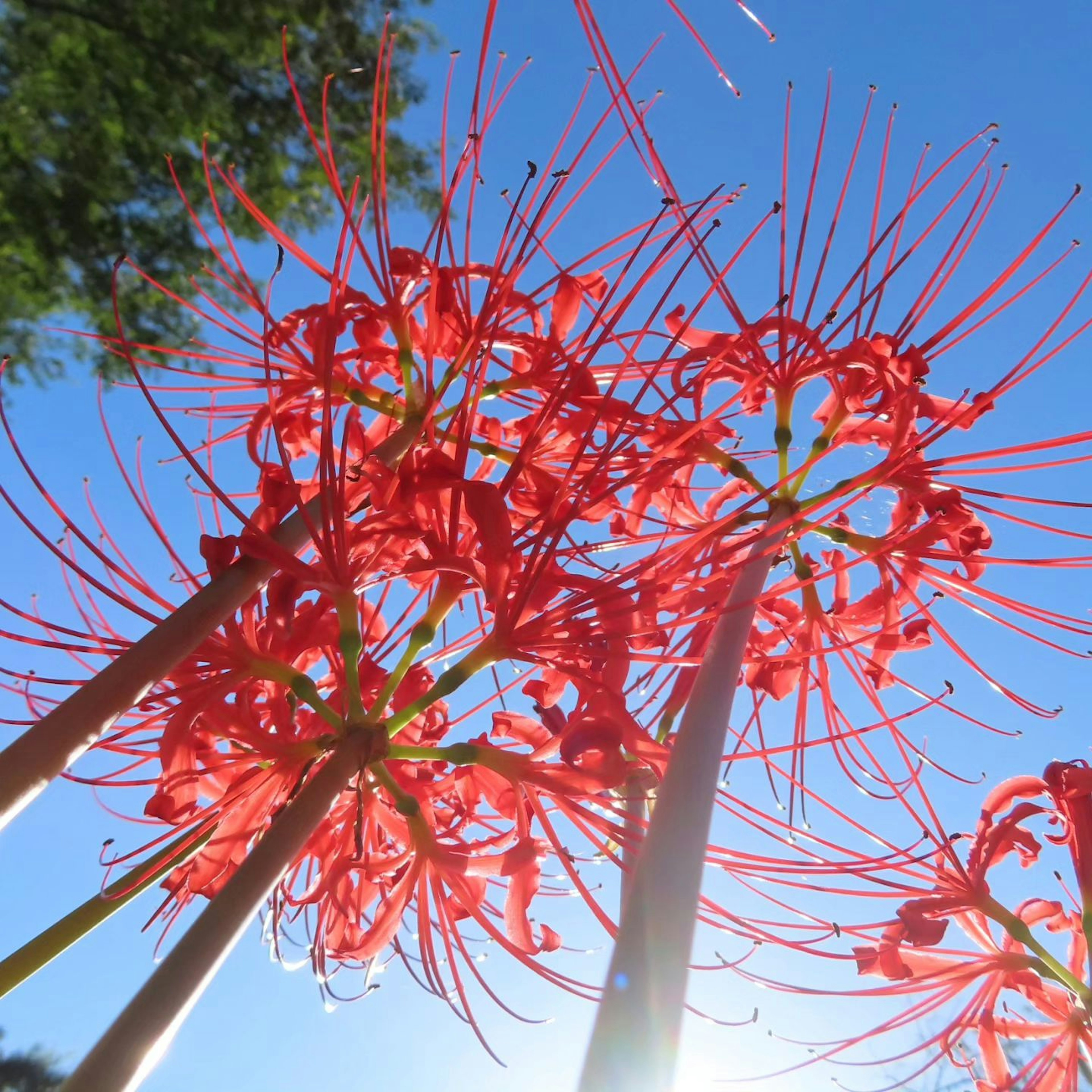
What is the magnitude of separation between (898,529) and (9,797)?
1.08 metres

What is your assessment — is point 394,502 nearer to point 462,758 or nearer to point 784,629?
point 462,758

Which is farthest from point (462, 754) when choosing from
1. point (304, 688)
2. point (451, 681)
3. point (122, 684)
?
point (122, 684)

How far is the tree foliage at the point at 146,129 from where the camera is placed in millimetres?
3529

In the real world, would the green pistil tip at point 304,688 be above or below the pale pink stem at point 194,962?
above

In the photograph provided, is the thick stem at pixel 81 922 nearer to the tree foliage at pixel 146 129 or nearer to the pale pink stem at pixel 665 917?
the pale pink stem at pixel 665 917

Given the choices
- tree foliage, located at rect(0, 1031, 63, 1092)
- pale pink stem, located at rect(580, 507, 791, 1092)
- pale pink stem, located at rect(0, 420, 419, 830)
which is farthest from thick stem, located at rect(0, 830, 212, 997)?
tree foliage, located at rect(0, 1031, 63, 1092)

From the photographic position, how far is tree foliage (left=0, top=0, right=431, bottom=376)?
11.6 ft

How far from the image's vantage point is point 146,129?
3.59m

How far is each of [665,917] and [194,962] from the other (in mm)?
345

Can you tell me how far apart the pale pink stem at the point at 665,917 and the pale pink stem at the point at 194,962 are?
290mm

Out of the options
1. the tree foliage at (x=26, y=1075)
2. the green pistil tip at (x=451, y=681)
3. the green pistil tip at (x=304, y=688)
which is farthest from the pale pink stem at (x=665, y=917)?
the tree foliage at (x=26, y=1075)

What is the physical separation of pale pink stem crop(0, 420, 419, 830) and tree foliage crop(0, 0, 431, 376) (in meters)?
3.08

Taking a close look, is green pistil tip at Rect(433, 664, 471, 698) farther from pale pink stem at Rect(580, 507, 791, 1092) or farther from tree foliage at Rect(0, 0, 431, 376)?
tree foliage at Rect(0, 0, 431, 376)

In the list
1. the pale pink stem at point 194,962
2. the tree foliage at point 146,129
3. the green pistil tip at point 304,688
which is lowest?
the pale pink stem at point 194,962
